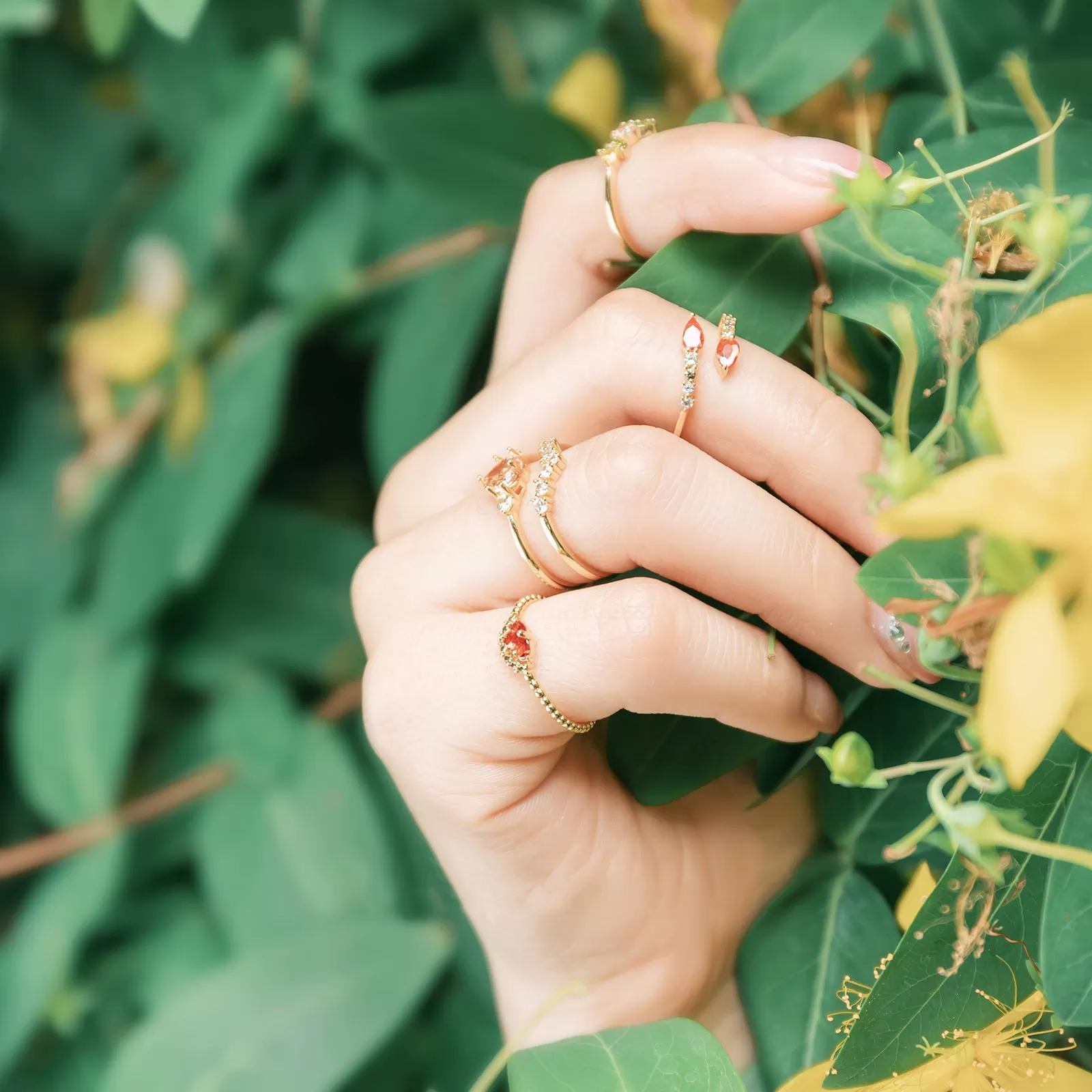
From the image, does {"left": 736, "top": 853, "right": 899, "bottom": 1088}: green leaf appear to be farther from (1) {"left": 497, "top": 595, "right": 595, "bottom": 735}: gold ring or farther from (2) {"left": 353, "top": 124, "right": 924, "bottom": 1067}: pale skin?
(1) {"left": 497, "top": 595, "right": 595, "bottom": 735}: gold ring

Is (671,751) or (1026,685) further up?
(1026,685)

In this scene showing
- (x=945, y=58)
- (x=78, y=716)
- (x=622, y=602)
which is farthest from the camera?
(x=78, y=716)

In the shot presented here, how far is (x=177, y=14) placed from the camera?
0.57 meters

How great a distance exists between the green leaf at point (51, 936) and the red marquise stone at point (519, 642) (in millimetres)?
688

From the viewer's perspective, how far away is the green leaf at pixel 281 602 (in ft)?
3.40

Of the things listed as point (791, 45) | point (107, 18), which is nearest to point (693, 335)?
point (791, 45)

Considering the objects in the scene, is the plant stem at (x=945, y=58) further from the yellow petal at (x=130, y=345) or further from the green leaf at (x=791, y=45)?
the yellow petal at (x=130, y=345)

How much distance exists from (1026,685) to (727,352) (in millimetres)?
252

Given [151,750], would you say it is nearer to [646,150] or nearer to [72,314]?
[72,314]

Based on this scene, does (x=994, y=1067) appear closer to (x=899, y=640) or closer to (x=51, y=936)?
(x=899, y=640)

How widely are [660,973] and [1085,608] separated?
16.9 inches

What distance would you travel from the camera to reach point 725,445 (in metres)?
0.50

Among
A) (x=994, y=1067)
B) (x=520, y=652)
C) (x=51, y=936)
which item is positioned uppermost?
(x=520, y=652)

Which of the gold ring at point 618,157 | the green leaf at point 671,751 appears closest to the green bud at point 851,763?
the green leaf at point 671,751
